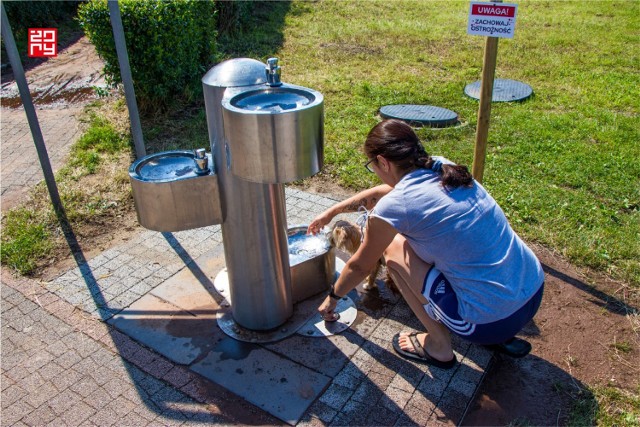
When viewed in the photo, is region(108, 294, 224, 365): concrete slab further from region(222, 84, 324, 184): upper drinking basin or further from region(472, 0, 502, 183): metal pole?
region(472, 0, 502, 183): metal pole

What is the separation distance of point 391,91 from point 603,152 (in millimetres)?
2564

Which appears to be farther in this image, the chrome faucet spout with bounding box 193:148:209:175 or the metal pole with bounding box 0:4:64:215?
the metal pole with bounding box 0:4:64:215

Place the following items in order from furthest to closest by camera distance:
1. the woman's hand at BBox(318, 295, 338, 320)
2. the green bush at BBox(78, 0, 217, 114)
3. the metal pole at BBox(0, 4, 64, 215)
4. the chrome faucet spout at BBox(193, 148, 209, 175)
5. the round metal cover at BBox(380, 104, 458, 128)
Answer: the round metal cover at BBox(380, 104, 458, 128), the green bush at BBox(78, 0, 217, 114), the metal pole at BBox(0, 4, 64, 215), the woman's hand at BBox(318, 295, 338, 320), the chrome faucet spout at BBox(193, 148, 209, 175)

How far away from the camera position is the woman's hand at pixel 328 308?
270 centimetres

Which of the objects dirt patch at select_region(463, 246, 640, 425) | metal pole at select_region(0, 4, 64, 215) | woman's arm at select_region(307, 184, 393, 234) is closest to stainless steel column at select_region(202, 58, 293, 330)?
woman's arm at select_region(307, 184, 393, 234)

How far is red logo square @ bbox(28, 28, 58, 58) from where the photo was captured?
847cm

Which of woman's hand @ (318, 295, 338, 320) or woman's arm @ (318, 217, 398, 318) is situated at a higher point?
woman's arm @ (318, 217, 398, 318)

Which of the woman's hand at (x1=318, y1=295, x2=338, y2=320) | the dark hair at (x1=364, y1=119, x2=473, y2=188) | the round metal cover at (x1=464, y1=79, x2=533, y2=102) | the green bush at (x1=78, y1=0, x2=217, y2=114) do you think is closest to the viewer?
the dark hair at (x1=364, y1=119, x2=473, y2=188)

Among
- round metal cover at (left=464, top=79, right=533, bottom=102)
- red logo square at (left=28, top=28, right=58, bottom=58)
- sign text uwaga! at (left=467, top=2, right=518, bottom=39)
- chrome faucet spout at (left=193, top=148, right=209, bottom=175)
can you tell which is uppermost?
sign text uwaga! at (left=467, top=2, right=518, bottom=39)

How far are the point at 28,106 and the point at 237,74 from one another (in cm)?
220

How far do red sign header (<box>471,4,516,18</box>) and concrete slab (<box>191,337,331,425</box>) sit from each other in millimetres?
2198

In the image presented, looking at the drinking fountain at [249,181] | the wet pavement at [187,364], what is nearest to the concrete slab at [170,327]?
the wet pavement at [187,364]

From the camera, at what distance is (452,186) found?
7.18 feet

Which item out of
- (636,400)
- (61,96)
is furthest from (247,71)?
(61,96)
